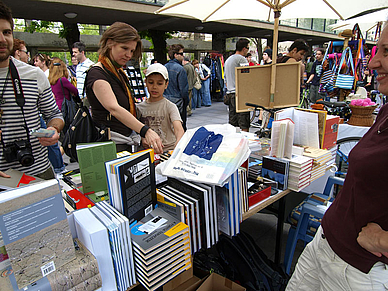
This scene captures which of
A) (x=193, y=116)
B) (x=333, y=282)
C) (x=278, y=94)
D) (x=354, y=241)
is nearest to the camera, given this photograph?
(x=354, y=241)

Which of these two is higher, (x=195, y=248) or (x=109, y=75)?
(x=109, y=75)

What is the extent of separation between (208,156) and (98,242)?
2.17ft

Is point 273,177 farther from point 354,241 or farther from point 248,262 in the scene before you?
point 354,241

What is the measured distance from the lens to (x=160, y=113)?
2.25 m

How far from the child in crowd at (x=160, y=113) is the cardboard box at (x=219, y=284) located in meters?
1.07

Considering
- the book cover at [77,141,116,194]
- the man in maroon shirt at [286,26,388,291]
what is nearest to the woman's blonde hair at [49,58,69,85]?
the book cover at [77,141,116,194]

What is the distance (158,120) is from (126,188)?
1.19 metres

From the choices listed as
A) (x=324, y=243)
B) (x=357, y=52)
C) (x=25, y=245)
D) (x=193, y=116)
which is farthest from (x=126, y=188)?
(x=193, y=116)

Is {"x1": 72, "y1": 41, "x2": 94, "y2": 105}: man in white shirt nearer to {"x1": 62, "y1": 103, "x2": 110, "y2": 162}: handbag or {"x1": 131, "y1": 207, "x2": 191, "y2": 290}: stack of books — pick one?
{"x1": 62, "y1": 103, "x2": 110, "y2": 162}: handbag

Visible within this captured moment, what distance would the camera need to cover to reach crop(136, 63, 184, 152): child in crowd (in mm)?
2217

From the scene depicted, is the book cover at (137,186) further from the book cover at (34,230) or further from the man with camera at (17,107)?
the man with camera at (17,107)

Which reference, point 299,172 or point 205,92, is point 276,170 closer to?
point 299,172

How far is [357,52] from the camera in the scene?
4.05 metres

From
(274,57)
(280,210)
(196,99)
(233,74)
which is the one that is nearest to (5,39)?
(280,210)
